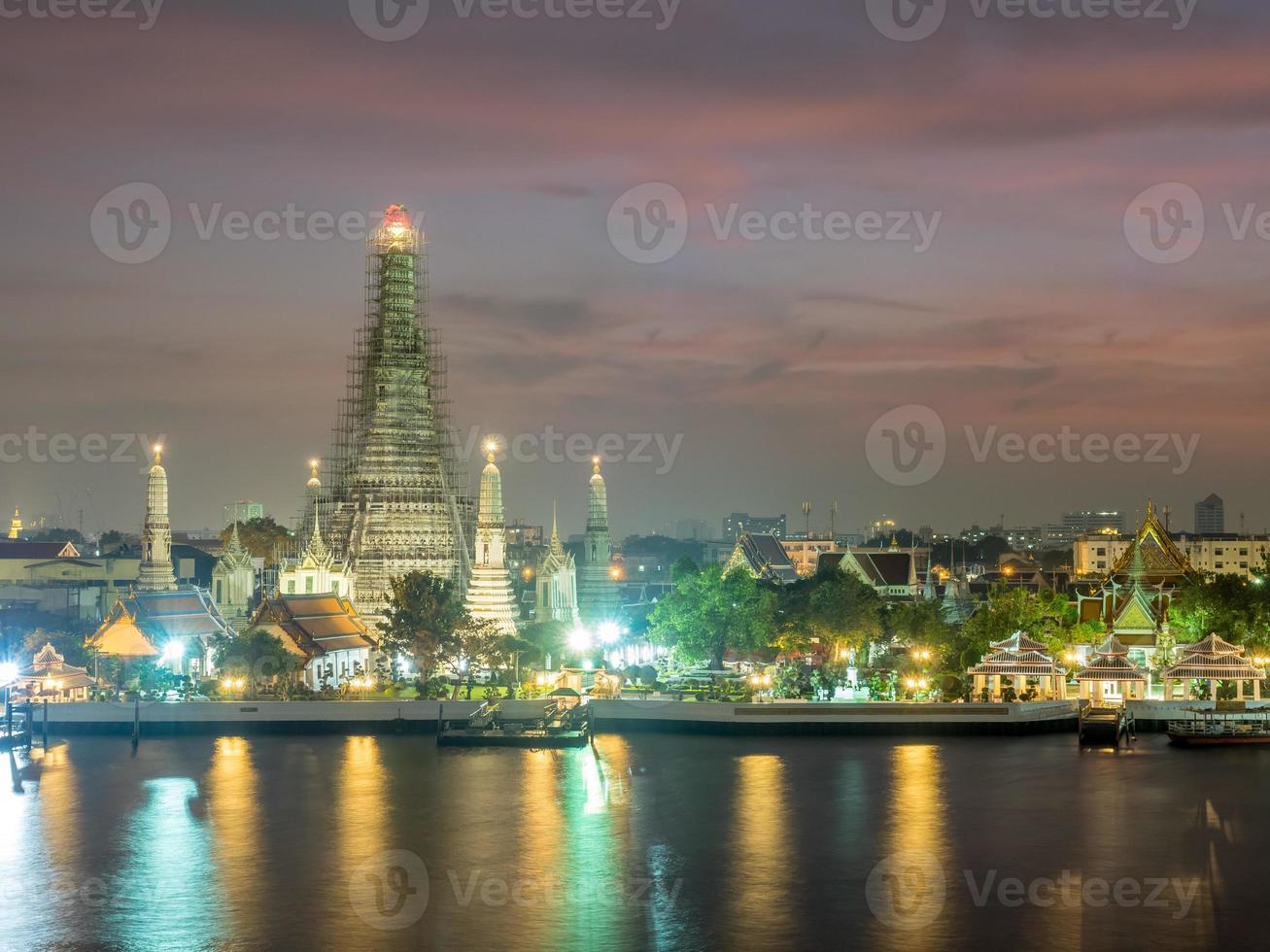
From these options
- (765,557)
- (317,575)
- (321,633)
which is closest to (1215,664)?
(321,633)

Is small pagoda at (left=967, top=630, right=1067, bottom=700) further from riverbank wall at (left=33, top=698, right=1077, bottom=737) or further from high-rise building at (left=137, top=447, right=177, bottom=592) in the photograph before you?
high-rise building at (left=137, top=447, right=177, bottom=592)

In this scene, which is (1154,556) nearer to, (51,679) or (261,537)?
(51,679)

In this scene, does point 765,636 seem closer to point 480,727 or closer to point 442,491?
point 480,727

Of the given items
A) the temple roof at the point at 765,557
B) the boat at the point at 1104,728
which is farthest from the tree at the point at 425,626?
the temple roof at the point at 765,557

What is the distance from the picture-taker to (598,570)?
293 ft

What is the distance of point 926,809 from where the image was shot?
46.5 metres

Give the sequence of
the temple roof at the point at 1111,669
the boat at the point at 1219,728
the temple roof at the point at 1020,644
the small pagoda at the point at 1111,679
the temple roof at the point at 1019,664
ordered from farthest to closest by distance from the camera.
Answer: the temple roof at the point at 1020,644 < the temple roof at the point at 1019,664 < the small pagoda at the point at 1111,679 < the temple roof at the point at 1111,669 < the boat at the point at 1219,728

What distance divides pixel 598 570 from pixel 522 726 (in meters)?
27.8

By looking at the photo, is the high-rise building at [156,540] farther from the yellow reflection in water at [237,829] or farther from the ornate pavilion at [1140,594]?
the ornate pavilion at [1140,594]

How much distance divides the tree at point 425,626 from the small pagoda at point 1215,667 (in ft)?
95.4

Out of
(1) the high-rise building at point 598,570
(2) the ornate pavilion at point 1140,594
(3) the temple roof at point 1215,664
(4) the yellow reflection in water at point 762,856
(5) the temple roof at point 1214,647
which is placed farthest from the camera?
(1) the high-rise building at point 598,570

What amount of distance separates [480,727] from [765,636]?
17.2 metres

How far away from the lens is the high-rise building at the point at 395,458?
85375 millimetres

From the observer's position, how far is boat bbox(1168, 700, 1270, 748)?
5900 centimetres
